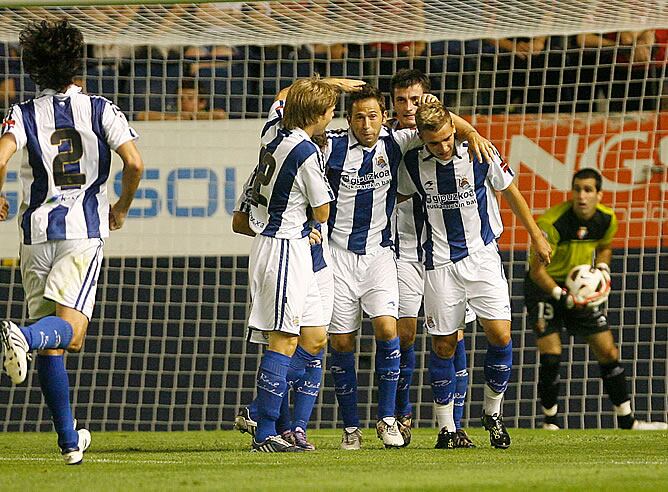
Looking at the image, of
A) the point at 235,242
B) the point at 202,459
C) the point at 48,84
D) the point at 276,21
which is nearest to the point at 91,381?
the point at 235,242

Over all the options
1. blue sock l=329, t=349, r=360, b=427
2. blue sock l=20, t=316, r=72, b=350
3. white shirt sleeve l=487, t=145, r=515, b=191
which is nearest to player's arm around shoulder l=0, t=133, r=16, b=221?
→ blue sock l=20, t=316, r=72, b=350

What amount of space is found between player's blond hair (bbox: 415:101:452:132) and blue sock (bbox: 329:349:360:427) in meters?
1.31

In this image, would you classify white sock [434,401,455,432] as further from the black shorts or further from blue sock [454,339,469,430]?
the black shorts

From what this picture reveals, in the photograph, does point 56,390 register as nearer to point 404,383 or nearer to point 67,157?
point 67,157

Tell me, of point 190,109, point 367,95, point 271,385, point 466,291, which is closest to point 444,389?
point 466,291

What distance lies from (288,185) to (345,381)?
1.33 metres

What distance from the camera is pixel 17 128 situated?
4777 mm

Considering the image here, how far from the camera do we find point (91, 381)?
880 cm

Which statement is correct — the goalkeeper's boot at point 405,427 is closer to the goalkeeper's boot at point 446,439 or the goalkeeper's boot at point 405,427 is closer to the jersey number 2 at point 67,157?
the goalkeeper's boot at point 446,439

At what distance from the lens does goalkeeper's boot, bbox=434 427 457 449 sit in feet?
19.8

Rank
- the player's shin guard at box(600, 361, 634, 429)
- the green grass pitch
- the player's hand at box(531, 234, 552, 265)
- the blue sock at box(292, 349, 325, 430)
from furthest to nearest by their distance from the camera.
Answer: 1. the player's shin guard at box(600, 361, 634, 429)
2. the blue sock at box(292, 349, 325, 430)
3. the player's hand at box(531, 234, 552, 265)
4. the green grass pitch

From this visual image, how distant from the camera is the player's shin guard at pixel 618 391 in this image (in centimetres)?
808

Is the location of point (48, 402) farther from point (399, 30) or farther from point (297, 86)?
point (399, 30)

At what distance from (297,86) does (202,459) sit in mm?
1729
